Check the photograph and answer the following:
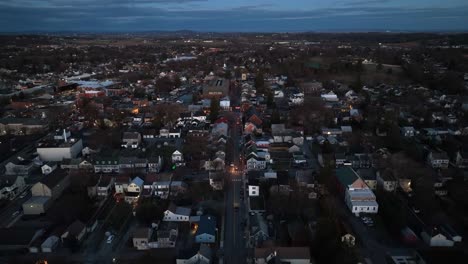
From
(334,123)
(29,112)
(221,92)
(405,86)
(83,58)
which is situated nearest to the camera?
(334,123)

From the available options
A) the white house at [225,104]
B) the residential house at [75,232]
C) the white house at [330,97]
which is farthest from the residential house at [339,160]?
the white house at [330,97]

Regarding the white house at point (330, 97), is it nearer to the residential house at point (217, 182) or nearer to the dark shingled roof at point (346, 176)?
the dark shingled roof at point (346, 176)

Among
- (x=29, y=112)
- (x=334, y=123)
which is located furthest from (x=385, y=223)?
(x=29, y=112)

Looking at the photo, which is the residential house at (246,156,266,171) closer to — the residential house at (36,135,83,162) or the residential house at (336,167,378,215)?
the residential house at (336,167,378,215)

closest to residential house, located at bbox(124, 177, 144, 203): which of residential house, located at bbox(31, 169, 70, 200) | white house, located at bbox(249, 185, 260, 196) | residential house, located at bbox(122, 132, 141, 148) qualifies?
residential house, located at bbox(31, 169, 70, 200)

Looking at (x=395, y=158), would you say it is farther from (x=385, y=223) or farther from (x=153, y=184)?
(x=153, y=184)

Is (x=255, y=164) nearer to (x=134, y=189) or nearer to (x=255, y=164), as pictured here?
(x=255, y=164)
